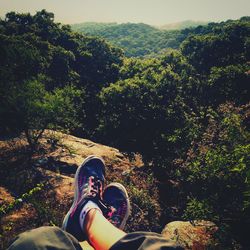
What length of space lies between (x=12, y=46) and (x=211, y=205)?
40.1 ft

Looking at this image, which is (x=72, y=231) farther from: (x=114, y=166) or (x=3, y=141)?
(x=3, y=141)

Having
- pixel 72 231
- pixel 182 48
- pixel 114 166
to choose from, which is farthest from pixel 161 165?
pixel 182 48

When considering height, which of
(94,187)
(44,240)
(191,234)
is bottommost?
(191,234)

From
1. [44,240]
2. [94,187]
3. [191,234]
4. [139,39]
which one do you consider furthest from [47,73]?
[139,39]

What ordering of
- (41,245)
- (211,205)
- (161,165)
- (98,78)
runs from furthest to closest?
(98,78), (161,165), (211,205), (41,245)

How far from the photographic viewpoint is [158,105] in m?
14.1

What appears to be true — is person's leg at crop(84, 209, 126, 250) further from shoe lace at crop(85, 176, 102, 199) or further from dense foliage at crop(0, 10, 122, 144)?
dense foliage at crop(0, 10, 122, 144)

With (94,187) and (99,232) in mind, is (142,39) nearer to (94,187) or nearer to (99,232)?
(94,187)

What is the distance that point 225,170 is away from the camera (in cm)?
674

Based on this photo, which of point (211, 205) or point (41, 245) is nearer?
point (41, 245)

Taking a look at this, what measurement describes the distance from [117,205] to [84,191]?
2.39 feet

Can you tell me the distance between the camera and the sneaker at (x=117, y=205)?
543cm

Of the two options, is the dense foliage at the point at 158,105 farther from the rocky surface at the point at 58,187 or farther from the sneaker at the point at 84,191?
the sneaker at the point at 84,191

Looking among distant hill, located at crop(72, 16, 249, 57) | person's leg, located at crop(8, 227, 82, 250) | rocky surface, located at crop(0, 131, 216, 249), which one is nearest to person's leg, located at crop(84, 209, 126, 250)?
person's leg, located at crop(8, 227, 82, 250)
